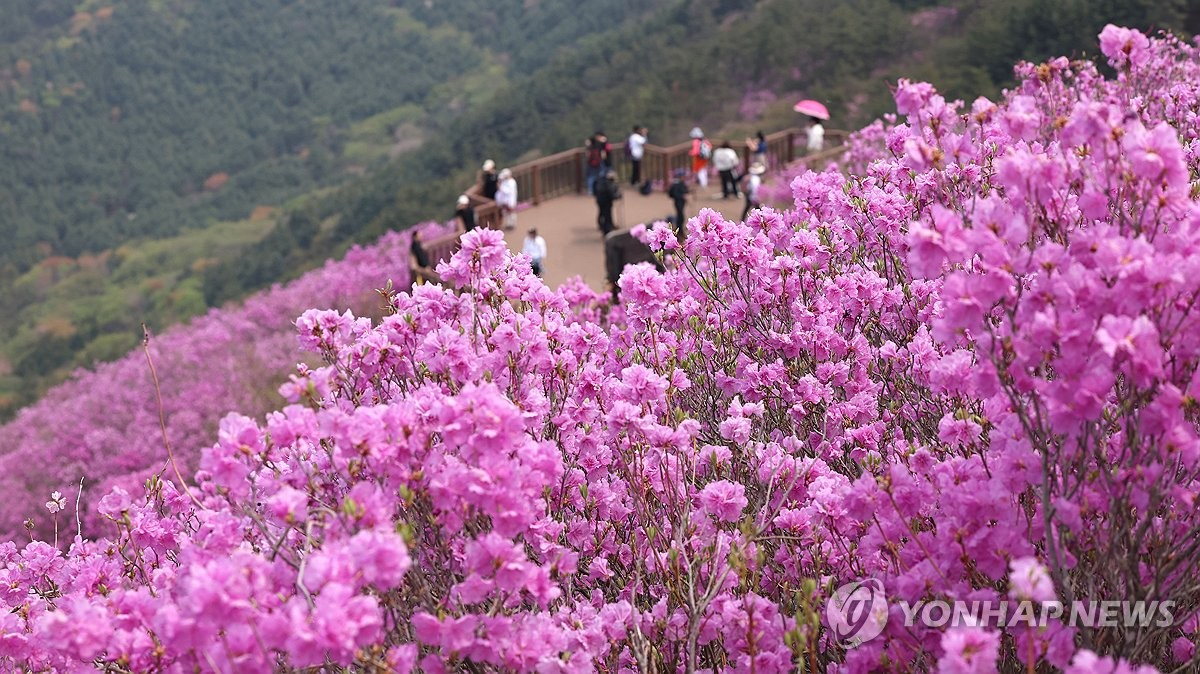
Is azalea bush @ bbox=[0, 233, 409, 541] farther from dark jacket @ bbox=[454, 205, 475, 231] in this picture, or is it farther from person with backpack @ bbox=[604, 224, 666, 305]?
person with backpack @ bbox=[604, 224, 666, 305]

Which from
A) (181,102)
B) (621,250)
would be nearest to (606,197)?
(621,250)

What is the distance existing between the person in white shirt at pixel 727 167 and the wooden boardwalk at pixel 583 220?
0.20 meters

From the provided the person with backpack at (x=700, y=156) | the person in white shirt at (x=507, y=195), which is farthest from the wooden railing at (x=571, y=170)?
the person with backpack at (x=700, y=156)

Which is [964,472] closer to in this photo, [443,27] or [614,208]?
[614,208]

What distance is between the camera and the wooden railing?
61.9 ft

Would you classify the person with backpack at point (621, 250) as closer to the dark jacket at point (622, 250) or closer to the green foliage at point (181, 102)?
the dark jacket at point (622, 250)

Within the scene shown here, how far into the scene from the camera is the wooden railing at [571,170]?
18.9 m

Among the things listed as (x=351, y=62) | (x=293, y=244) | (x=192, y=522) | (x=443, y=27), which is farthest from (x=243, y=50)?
(x=192, y=522)

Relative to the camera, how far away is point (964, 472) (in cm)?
360

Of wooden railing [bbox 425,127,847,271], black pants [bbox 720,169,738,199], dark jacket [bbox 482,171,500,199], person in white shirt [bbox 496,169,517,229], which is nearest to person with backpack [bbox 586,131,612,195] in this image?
person in white shirt [bbox 496,169,517,229]

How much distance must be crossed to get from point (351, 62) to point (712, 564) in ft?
349

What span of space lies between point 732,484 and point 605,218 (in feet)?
44.5

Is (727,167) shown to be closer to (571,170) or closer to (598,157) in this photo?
(598,157)

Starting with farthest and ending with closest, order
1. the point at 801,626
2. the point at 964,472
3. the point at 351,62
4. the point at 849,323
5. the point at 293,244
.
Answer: the point at 351,62, the point at 293,244, the point at 849,323, the point at 964,472, the point at 801,626
